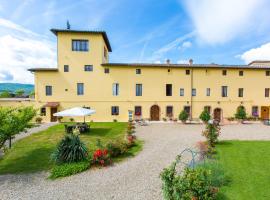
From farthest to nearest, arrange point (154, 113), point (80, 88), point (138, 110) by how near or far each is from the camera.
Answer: point (154, 113)
point (138, 110)
point (80, 88)

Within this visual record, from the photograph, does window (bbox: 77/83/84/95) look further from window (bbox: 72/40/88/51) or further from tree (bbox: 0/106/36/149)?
tree (bbox: 0/106/36/149)

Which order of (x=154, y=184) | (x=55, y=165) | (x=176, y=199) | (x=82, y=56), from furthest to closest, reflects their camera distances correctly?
A: (x=82, y=56), (x=55, y=165), (x=154, y=184), (x=176, y=199)

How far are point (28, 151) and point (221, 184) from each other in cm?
1134

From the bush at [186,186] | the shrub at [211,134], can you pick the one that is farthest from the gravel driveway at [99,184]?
the shrub at [211,134]

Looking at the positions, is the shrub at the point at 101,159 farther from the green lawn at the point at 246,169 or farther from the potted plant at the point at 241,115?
the potted plant at the point at 241,115

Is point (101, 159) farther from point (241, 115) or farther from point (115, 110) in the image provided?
point (241, 115)

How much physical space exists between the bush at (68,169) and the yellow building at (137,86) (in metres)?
18.1

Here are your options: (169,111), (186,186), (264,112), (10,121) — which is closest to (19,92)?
(169,111)

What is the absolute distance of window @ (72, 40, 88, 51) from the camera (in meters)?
26.4

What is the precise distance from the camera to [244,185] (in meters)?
7.13

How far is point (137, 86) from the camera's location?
91.2 feet

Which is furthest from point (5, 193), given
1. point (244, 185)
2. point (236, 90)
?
point (236, 90)

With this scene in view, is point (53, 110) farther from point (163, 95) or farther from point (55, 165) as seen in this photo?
point (55, 165)

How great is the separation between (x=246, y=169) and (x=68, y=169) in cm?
814
